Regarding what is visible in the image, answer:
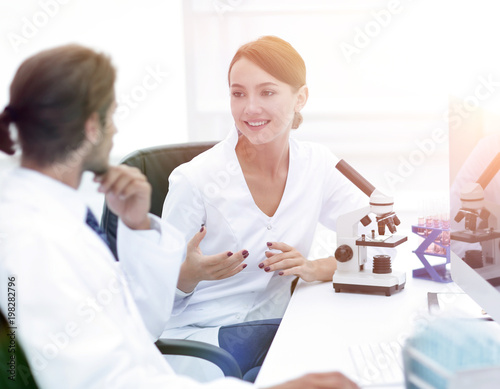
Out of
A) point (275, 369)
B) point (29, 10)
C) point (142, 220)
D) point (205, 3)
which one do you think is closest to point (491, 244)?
point (275, 369)

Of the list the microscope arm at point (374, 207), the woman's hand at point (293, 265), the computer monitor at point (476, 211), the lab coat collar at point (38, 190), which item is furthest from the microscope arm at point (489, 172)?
the lab coat collar at point (38, 190)

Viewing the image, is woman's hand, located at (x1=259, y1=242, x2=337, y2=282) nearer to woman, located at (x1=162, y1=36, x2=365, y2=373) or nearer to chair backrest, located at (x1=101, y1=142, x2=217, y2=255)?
woman, located at (x1=162, y1=36, x2=365, y2=373)

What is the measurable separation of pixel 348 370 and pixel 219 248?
1.81ft

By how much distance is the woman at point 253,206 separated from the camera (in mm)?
1324

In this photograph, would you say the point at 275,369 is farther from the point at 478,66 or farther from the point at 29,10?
the point at 29,10

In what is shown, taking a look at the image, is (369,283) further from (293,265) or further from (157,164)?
(157,164)

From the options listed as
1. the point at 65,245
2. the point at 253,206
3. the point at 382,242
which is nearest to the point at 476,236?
the point at 382,242

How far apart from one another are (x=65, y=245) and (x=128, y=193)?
0.51 feet

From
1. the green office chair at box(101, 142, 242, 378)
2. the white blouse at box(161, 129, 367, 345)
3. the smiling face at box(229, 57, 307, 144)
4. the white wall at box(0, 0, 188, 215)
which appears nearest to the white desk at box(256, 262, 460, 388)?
the white blouse at box(161, 129, 367, 345)

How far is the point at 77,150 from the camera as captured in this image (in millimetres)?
683

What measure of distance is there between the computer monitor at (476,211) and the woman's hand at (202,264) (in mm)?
429

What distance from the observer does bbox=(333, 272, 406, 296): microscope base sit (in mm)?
1282

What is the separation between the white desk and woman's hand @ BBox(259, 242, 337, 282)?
0.09 ft

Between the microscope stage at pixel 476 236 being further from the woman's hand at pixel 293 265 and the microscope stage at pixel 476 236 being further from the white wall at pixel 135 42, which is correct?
the white wall at pixel 135 42
